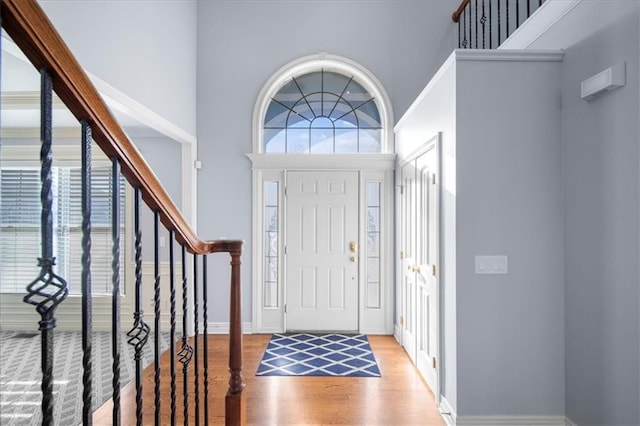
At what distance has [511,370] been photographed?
8.32ft

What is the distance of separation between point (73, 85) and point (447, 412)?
2819mm

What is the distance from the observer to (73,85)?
0.79 meters

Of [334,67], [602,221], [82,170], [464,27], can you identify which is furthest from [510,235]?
[334,67]

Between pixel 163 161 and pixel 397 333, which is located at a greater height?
pixel 163 161

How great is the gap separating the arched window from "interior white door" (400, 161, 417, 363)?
0.89 m

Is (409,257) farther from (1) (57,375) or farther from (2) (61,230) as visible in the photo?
(2) (61,230)

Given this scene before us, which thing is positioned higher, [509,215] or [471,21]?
[471,21]

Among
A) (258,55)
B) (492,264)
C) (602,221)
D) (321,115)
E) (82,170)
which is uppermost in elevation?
(258,55)

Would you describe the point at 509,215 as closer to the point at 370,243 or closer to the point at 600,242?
the point at 600,242

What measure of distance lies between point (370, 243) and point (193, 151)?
2.29 m

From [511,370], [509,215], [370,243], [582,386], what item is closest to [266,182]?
[370,243]

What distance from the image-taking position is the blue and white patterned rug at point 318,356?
3.52m

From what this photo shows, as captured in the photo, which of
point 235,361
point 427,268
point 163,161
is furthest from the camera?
point 163,161

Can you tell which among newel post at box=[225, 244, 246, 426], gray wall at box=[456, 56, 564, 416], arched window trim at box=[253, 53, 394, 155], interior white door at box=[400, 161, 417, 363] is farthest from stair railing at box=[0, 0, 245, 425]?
arched window trim at box=[253, 53, 394, 155]
